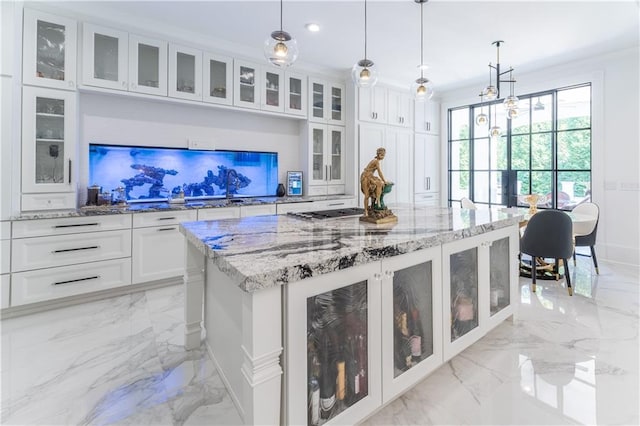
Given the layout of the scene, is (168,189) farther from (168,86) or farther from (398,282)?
(398,282)

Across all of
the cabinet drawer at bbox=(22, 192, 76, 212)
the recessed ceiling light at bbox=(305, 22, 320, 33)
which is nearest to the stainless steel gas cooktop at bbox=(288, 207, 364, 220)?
the recessed ceiling light at bbox=(305, 22, 320, 33)

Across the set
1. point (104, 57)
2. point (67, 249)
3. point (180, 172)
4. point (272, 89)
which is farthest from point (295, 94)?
point (67, 249)

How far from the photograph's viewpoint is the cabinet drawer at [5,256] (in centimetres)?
274

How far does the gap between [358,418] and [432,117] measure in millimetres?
5986

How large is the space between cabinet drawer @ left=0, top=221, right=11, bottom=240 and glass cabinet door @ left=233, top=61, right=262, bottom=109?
2562mm

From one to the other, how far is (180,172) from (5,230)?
5.81 ft

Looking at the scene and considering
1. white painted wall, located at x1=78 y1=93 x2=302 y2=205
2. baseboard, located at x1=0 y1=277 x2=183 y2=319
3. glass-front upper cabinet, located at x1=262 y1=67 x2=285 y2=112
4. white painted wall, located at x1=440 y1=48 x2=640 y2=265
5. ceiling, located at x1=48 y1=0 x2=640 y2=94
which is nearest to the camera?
baseboard, located at x1=0 y1=277 x2=183 y2=319

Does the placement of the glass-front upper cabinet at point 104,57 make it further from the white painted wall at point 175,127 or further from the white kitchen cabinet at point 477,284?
the white kitchen cabinet at point 477,284

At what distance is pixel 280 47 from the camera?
82.5 inches

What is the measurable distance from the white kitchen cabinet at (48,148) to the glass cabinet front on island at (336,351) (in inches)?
124

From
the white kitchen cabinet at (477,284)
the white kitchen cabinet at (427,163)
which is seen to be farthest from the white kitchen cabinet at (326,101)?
the white kitchen cabinet at (477,284)

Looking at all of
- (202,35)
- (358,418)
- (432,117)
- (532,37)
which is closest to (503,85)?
(432,117)

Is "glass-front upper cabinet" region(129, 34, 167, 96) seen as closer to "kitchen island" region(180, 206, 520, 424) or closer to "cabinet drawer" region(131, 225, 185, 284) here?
"cabinet drawer" region(131, 225, 185, 284)

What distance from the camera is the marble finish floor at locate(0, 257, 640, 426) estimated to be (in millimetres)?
1642
